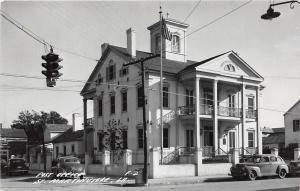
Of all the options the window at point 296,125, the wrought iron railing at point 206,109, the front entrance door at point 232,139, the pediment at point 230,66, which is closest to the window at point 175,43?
Answer: the pediment at point 230,66

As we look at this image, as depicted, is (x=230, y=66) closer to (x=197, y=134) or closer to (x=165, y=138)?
(x=197, y=134)

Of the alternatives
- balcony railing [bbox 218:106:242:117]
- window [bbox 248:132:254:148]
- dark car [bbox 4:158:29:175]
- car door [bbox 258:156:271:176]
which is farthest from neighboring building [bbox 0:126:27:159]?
car door [bbox 258:156:271:176]

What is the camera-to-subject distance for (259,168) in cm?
2397

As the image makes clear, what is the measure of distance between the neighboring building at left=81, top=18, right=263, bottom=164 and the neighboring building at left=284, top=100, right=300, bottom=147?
17.2 meters

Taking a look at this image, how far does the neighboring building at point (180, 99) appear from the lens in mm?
29578

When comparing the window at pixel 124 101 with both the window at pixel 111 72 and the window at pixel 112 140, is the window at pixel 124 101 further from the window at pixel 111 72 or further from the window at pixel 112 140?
the window at pixel 112 140

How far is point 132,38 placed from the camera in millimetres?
32781

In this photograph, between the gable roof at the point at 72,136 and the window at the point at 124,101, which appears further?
the gable roof at the point at 72,136

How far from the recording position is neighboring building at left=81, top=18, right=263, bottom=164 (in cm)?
2958

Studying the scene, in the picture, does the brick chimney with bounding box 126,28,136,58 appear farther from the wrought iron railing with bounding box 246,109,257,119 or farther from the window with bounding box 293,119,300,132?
the window with bounding box 293,119,300,132

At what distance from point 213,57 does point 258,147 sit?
26.8ft

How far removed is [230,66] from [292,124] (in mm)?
23818

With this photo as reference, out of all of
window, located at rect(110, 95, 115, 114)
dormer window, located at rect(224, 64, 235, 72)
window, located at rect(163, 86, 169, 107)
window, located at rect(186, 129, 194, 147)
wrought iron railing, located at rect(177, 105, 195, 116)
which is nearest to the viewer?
wrought iron railing, located at rect(177, 105, 195, 116)

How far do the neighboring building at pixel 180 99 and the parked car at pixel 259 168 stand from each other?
14.3 feet
